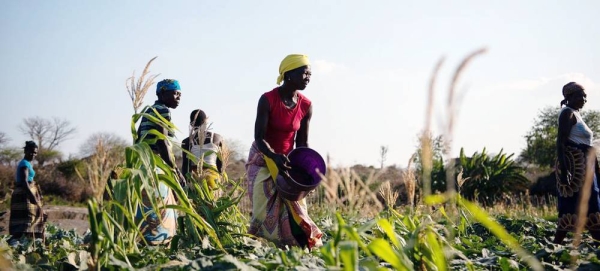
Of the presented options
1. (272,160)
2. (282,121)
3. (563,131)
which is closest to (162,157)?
(272,160)

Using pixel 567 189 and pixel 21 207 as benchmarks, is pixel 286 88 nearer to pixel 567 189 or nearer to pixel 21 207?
pixel 567 189

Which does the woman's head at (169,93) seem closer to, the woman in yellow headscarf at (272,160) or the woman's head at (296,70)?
the woman in yellow headscarf at (272,160)

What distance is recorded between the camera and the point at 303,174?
14.0 ft

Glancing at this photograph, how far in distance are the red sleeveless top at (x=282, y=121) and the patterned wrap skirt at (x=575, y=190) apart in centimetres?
254

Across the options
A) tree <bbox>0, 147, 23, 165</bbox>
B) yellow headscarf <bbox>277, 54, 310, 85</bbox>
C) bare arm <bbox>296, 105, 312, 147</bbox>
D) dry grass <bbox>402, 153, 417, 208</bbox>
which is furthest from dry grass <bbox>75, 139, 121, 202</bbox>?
tree <bbox>0, 147, 23, 165</bbox>

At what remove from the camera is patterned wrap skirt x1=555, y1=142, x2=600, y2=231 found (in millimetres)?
5088

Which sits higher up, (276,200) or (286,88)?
(286,88)

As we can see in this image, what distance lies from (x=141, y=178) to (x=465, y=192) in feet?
43.4

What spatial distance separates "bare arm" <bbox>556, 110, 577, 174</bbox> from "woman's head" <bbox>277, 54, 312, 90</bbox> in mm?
2481

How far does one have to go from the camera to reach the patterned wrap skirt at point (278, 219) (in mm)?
4449

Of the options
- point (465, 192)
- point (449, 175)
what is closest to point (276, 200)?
point (449, 175)

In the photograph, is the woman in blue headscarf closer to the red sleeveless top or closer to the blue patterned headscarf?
the blue patterned headscarf

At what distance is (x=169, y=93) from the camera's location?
505 centimetres

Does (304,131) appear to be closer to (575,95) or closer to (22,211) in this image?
(575,95)
